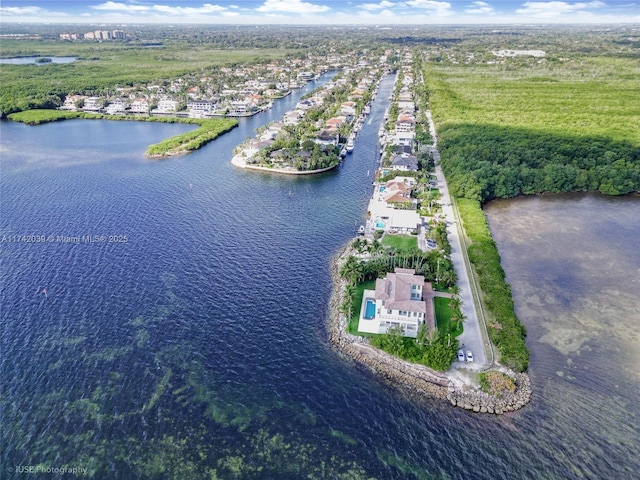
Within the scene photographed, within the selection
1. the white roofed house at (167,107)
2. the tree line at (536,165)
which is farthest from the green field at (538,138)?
the white roofed house at (167,107)

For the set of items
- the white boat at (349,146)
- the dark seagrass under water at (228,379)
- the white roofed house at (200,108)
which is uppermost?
the white roofed house at (200,108)

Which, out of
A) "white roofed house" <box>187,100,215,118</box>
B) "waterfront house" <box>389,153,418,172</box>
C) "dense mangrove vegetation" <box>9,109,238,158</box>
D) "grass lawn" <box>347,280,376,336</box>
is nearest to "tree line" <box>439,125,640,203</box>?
"waterfront house" <box>389,153,418,172</box>

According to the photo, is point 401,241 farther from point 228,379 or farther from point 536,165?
point 536,165

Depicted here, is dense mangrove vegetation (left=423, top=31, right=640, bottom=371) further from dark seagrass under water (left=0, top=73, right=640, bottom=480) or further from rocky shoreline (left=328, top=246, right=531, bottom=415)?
dark seagrass under water (left=0, top=73, right=640, bottom=480)

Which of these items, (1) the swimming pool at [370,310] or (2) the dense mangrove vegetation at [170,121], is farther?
(2) the dense mangrove vegetation at [170,121]

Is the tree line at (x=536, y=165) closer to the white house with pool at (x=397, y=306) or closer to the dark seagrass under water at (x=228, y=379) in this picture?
the dark seagrass under water at (x=228, y=379)

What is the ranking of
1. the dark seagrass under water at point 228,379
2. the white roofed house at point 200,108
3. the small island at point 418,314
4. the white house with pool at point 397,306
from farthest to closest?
the white roofed house at point 200,108 → the white house with pool at point 397,306 → the small island at point 418,314 → the dark seagrass under water at point 228,379

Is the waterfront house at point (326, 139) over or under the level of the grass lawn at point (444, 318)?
over

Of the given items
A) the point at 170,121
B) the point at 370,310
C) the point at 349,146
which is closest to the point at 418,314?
the point at 370,310
